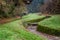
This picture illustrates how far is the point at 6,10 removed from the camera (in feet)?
56.1

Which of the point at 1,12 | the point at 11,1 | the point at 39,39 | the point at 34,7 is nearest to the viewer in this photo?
the point at 39,39

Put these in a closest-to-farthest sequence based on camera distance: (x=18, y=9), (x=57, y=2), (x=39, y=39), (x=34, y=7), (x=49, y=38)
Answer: (x=39, y=39) < (x=49, y=38) < (x=18, y=9) < (x=57, y=2) < (x=34, y=7)

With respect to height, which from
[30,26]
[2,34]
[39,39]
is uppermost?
[2,34]

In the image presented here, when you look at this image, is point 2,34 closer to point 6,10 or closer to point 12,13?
point 6,10

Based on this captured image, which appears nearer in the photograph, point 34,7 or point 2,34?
point 2,34

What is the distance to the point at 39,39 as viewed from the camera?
11367 mm

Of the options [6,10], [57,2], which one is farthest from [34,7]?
[6,10]

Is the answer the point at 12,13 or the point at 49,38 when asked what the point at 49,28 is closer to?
the point at 49,38

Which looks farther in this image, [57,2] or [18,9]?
[57,2]

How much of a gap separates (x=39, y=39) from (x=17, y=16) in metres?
Answer: 9.35

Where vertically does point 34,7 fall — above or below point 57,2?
below

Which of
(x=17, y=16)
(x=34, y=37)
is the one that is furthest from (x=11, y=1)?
(x=34, y=37)

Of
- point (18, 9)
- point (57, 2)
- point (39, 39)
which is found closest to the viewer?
point (39, 39)

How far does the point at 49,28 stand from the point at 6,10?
4.25 m
